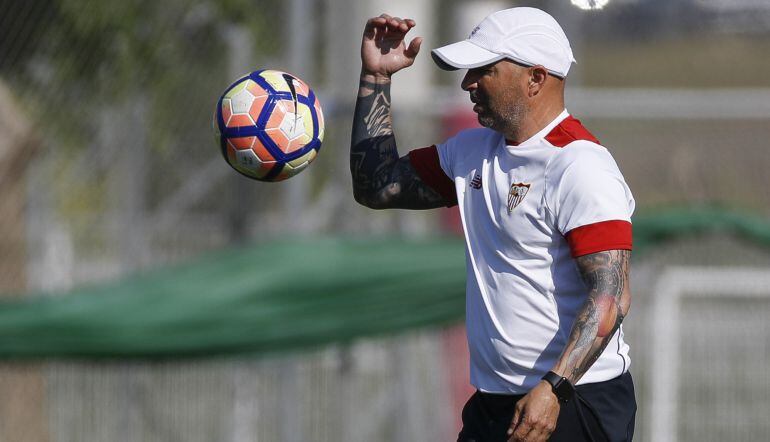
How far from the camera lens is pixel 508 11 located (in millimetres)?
4500

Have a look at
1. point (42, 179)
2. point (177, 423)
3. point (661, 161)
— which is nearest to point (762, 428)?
point (661, 161)

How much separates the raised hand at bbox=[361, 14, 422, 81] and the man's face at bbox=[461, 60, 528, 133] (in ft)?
1.95

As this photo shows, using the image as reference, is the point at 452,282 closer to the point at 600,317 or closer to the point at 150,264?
the point at 150,264

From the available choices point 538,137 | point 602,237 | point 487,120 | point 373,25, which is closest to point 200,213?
point 373,25

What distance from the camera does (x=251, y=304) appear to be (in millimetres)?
8055

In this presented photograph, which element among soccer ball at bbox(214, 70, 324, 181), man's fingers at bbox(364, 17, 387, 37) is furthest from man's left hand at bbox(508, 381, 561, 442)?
man's fingers at bbox(364, 17, 387, 37)

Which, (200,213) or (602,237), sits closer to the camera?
(602,237)

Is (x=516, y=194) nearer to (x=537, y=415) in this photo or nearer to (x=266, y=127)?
(x=537, y=415)

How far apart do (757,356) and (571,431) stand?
20.5 ft

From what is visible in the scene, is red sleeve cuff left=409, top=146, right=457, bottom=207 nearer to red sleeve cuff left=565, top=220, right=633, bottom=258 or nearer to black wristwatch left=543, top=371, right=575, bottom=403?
red sleeve cuff left=565, top=220, right=633, bottom=258

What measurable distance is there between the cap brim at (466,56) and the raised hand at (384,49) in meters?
0.53

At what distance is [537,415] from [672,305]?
6491mm

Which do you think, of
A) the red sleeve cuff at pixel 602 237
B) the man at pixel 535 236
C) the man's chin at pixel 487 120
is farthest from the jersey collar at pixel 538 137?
the red sleeve cuff at pixel 602 237

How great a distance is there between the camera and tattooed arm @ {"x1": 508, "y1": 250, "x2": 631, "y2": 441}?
399 centimetres
